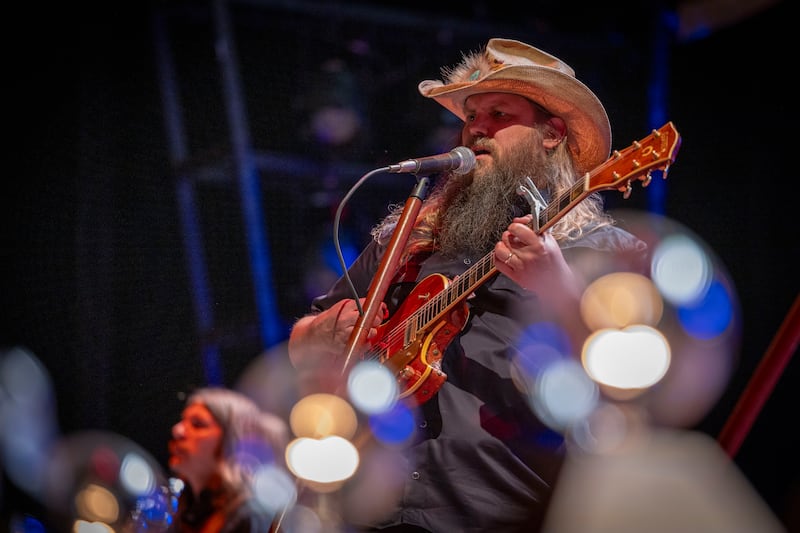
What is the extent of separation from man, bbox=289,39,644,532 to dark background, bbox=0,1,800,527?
0.66 meters

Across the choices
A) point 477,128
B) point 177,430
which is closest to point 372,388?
point 477,128

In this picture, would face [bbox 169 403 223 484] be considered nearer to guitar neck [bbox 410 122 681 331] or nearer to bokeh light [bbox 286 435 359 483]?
bokeh light [bbox 286 435 359 483]

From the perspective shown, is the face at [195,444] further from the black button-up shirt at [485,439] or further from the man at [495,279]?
the black button-up shirt at [485,439]

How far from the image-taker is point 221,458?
3289 millimetres

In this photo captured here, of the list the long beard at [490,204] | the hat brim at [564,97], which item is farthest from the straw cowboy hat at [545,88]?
the long beard at [490,204]

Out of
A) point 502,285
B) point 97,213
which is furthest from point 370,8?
point 502,285

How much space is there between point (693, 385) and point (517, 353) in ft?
4.15

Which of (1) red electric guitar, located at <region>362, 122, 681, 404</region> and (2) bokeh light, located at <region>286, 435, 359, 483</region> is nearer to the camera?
(1) red electric guitar, located at <region>362, 122, 681, 404</region>

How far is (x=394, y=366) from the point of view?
2061 millimetres

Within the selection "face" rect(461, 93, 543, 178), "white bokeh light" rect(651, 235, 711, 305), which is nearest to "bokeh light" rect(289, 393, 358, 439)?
"face" rect(461, 93, 543, 178)

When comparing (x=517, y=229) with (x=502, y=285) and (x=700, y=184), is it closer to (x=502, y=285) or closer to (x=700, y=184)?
(x=502, y=285)

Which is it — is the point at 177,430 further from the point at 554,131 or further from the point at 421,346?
the point at 554,131

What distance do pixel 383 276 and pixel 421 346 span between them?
8.5 inches

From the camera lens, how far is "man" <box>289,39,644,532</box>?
6.44 feet
